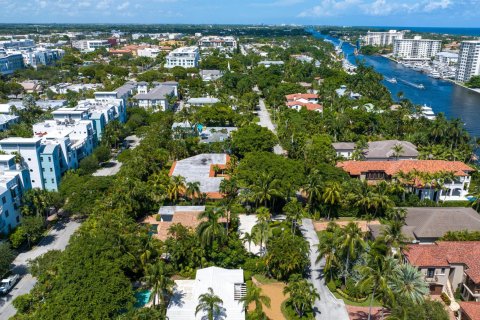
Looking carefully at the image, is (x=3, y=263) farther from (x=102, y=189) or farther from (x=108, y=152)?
(x=108, y=152)

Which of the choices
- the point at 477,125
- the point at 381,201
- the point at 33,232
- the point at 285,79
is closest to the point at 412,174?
the point at 381,201

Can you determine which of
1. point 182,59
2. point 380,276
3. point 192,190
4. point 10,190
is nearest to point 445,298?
point 380,276

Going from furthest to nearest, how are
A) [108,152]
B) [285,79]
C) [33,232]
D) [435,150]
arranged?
1. [285,79]
2. [108,152]
3. [435,150]
4. [33,232]

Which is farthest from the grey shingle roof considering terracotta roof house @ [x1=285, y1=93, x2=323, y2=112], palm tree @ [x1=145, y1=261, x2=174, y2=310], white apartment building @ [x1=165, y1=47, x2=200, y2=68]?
white apartment building @ [x1=165, y1=47, x2=200, y2=68]

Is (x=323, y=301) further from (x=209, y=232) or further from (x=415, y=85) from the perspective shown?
(x=415, y=85)

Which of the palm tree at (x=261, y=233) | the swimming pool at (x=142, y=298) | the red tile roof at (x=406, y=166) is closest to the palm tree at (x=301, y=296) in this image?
the palm tree at (x=261, y=233)
